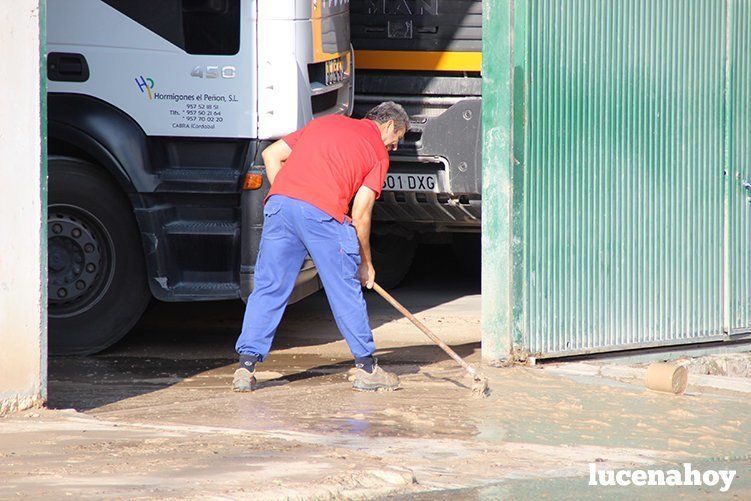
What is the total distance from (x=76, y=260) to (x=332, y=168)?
227 cm

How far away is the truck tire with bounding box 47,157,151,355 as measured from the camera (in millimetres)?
9031

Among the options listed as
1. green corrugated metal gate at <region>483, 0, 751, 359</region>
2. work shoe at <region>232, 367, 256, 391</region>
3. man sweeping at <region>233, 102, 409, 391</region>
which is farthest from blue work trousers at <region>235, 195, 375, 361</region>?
green corrugated metal gate at <region>483, 0, 751, 359</region>

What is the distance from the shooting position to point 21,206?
6.57 meters

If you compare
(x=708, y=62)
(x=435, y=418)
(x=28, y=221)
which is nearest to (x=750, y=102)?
(x=708, y=62)

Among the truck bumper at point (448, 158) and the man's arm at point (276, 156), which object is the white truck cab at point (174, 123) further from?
the truck bumper at point (448, 158)

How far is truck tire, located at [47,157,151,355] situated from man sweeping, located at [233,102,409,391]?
1.55m

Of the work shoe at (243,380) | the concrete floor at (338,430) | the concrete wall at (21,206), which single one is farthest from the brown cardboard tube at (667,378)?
the concrete wall at (21,206)

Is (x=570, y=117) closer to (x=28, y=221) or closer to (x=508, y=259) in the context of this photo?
(x=508, y=259)

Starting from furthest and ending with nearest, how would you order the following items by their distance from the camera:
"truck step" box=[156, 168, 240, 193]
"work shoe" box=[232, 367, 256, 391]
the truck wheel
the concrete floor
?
the truck wheel → "truck step" box=[156, 168, 240, 193] → "work shoe" box=[232, 367, 256, 391] → the concrete floor

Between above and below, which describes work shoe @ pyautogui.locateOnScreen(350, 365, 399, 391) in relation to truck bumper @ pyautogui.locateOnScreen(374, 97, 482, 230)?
below

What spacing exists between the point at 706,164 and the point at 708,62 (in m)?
0.72

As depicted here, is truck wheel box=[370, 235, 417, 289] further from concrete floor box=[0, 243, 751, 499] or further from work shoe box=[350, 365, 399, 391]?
work shoe box=[350, 365, 399, 391]

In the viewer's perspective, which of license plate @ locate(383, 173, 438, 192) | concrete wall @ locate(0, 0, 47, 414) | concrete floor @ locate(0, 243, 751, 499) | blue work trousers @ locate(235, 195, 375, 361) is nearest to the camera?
concrete floor @ locate(0, 243, 751, 499)

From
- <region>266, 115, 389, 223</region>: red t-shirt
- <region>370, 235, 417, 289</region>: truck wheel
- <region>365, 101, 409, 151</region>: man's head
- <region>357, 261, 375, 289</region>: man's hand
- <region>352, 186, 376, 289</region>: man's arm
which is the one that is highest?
<region>365, 101, 409, 151</region>: man's head
